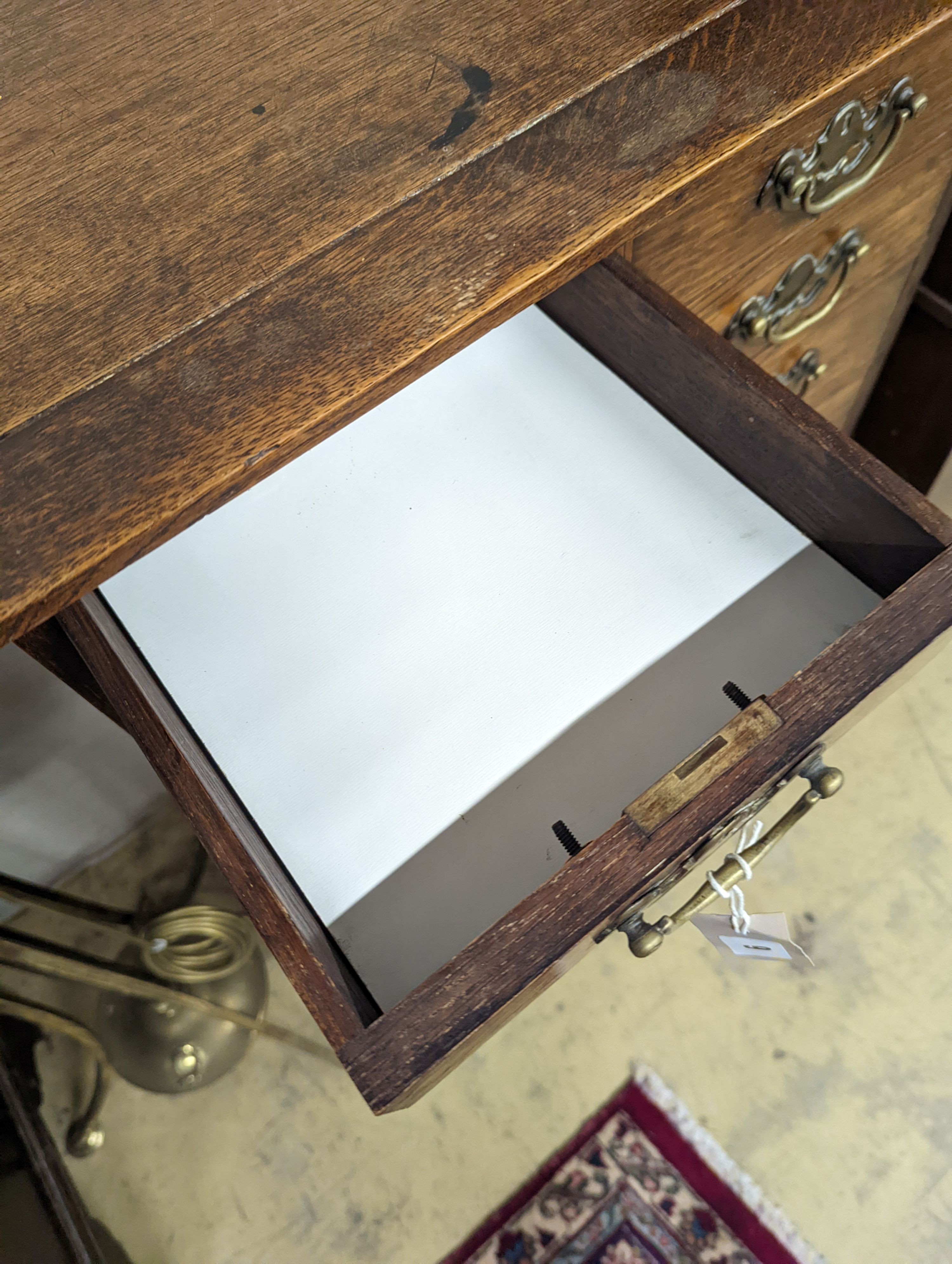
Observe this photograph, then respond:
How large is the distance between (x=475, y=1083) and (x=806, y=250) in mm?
846

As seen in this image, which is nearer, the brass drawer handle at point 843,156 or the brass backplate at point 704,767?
the brass backplate at point 704,767

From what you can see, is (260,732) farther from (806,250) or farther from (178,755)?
(806,250)

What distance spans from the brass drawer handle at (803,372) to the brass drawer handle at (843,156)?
18cm

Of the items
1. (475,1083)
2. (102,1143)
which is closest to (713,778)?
(475,1083)

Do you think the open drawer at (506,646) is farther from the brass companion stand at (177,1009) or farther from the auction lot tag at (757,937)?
the brass companion stand at (177,1009)

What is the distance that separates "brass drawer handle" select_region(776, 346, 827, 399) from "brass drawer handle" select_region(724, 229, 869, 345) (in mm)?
61

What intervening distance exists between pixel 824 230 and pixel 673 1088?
81 cm

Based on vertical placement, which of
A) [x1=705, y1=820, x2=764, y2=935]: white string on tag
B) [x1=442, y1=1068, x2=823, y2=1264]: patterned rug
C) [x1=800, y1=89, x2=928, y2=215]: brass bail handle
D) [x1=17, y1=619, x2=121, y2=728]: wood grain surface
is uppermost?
[x1=17, y1=619, x2=121, y2=728]: wood grain surface

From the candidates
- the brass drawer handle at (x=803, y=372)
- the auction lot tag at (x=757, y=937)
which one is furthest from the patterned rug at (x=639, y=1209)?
the brass drawer handle at (x=803, y=372)

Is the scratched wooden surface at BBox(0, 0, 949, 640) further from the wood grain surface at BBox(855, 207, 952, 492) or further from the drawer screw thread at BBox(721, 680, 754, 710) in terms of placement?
the wood grain surface at BBox(855, 207, 952, 492)

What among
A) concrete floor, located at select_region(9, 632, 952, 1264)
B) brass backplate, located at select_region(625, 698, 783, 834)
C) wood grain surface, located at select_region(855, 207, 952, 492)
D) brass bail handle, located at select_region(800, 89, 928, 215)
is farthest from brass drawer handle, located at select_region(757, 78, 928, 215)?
concrete floor, located at select_region(9, 632, 952, 1264)

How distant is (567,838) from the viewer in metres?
0.49

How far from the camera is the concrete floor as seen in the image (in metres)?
0.91

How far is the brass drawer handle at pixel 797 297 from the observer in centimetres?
69
